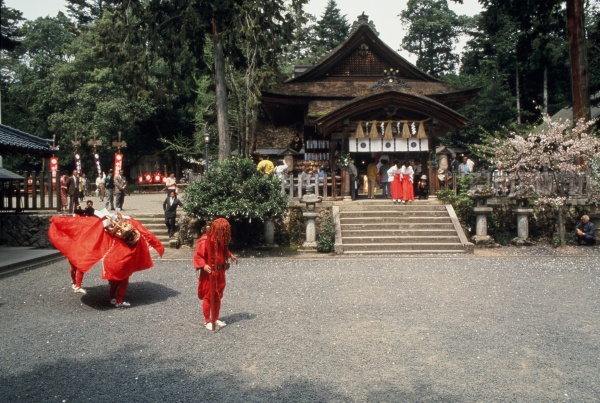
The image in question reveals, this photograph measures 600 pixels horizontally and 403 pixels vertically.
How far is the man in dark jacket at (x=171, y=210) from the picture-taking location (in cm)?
1571

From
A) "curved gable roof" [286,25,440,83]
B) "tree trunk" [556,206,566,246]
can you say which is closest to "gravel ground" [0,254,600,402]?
"tree trunk" [556,206,566,246]

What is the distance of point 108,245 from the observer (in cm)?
841

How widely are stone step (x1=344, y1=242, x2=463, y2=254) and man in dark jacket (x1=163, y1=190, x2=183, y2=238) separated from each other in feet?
19.1

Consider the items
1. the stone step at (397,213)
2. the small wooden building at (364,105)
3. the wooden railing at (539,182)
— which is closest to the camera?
the wooden railing at (539,182)

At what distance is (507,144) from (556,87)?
26.9m

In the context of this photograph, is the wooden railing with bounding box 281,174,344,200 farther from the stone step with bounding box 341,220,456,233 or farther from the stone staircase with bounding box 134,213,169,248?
the stone staircase with bounding box 134,213,169,248

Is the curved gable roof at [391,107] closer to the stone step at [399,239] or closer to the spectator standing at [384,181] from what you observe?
the spectator standing at [384,181]

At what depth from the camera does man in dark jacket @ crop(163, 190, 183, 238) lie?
15.7 meters

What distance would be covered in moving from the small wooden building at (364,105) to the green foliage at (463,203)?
212cm

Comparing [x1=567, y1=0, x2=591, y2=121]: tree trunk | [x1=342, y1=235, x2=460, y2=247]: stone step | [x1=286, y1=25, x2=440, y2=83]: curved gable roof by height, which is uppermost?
[x1=286, y1=25, x2=440, y2=83]: curved gable roof

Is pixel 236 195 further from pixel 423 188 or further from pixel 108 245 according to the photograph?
pixel 423 188

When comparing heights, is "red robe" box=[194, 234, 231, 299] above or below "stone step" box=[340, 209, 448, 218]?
below

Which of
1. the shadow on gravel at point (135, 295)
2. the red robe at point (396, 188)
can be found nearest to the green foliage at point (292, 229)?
the red robe at point (396, 188)

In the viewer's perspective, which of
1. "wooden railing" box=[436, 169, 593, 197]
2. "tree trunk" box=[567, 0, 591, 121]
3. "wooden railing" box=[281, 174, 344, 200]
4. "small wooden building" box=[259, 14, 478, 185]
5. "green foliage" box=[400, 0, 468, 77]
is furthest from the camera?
"green foliage" box=[400, 0, 468, 77]
